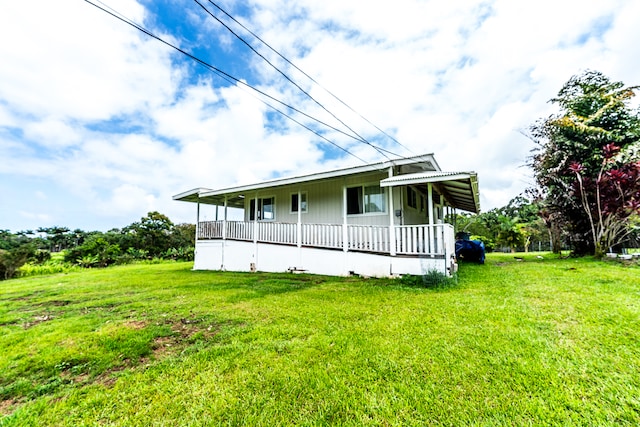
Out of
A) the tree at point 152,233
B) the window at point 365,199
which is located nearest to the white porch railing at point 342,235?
the window at point 365,199

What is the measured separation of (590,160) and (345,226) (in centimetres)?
1149

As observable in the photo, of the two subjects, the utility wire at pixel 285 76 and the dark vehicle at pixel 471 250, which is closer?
the utility wire at pixel 285 76

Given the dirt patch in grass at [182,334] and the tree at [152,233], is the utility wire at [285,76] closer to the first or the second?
the dirt patch in grass at [182,334]

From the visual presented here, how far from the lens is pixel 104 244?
65.3 feet

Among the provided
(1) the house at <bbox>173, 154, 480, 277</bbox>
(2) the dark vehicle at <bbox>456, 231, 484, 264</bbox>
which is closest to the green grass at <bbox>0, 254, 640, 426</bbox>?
(1) the house at <bbox>173, 154, 480, 277</bbox>

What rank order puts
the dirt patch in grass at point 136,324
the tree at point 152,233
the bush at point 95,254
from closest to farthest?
1. the dirt patch in grass at point 136,324
2. the bush at point 95,254
3. the tree at point 152,233

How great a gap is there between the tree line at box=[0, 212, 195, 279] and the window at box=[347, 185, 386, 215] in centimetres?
1590

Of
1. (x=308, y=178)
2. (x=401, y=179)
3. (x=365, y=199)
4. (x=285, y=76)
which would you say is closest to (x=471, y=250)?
(x=365, y=199)

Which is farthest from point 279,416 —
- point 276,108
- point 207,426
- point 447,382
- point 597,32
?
point 597,32

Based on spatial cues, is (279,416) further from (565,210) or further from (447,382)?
(565,210)

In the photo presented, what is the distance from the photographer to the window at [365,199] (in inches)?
352

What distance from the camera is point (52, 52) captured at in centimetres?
688

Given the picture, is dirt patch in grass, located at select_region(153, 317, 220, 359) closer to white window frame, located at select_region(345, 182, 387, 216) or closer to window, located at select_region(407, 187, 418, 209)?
white window frame, located at select_region(345, 182, 387, 216)

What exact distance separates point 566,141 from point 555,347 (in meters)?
13.1
